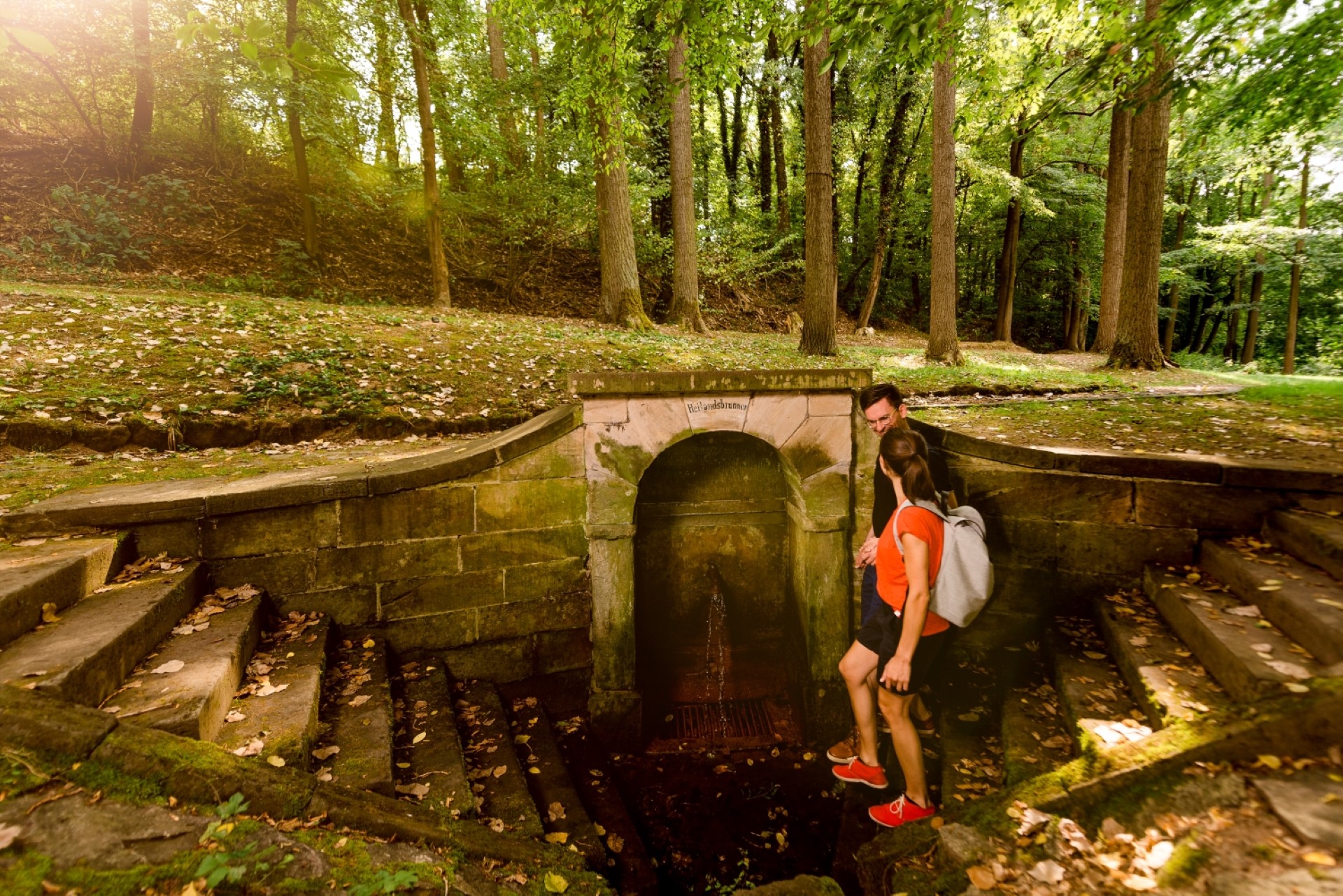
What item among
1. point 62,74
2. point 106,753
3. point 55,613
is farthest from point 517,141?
point 106,753

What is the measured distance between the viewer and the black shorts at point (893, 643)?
3.50 metres

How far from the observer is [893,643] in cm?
354

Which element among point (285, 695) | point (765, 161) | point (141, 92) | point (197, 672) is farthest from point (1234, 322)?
point (141, 92)

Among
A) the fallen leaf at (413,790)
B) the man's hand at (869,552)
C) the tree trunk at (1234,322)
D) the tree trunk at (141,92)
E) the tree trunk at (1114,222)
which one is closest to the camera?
the fallen leaf at (413,790)

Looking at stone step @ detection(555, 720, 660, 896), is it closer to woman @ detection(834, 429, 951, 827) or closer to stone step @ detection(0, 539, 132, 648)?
woman @ detection(834, 429, 951, 827)

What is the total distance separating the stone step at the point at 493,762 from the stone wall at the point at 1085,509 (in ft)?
11.4

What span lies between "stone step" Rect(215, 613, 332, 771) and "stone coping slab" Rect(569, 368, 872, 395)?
7.90 ft

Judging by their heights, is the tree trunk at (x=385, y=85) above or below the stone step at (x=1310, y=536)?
above

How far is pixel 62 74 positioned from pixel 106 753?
1796 cm

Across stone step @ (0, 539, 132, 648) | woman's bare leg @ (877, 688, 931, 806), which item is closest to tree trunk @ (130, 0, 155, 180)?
stone step @ (0, 539, 132, 648)

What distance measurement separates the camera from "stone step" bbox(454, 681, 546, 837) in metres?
3.37

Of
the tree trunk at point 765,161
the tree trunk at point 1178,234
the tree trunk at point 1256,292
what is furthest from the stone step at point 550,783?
the tree trunk at point 1256,292

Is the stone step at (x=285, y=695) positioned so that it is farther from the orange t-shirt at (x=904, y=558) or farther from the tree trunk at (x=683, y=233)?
the tree trunk at (x=683, y=233)

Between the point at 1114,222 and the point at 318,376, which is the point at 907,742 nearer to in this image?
the point at 318,376
